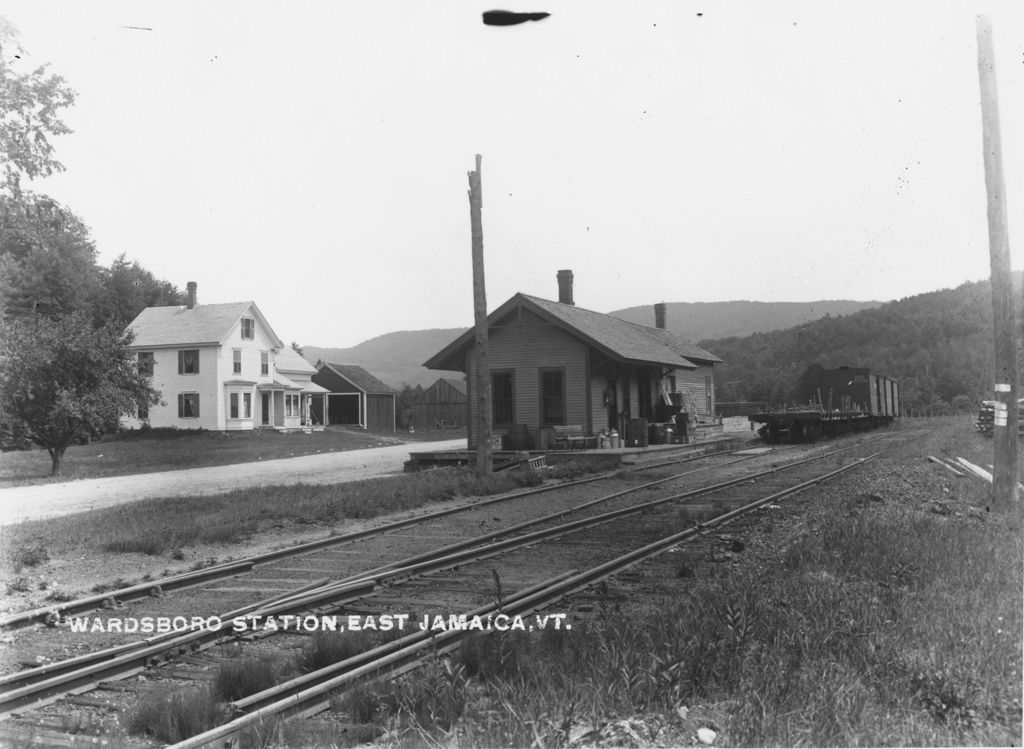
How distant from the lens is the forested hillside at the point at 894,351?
2772 centimetres

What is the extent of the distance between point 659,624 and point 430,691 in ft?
5.48

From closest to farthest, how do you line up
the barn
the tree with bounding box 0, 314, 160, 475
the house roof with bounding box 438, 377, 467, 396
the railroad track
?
the railroad track, the tree with bounding box 0, 314, 160, 475, the barn, the house roof with bounding box 438, 377, 467, 396

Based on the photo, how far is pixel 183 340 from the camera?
23.9m

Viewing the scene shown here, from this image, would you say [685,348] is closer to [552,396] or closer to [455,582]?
[552,396]

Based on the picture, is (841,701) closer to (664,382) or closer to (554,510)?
(554,510)

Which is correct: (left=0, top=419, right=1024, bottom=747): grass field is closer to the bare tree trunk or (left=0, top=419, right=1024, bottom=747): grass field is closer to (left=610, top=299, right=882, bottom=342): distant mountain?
the bare tree trunk

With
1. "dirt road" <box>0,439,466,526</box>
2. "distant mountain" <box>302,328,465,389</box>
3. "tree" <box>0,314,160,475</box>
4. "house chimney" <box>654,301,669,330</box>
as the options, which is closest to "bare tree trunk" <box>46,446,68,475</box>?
"tree" <box>0,314,160,475</box>

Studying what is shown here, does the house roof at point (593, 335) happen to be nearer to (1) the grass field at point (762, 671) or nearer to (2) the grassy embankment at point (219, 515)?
(2) the grassy embankment at point (219, 515)

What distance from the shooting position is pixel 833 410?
36062 millimetres

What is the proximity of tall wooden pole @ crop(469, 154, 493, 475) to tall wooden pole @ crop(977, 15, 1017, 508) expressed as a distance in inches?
407

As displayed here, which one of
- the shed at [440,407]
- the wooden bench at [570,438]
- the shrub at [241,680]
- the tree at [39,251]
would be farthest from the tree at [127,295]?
the shed at [440,407]

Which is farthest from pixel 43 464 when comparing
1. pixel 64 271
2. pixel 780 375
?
pixel 780 375

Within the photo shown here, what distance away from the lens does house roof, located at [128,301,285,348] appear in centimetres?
2273

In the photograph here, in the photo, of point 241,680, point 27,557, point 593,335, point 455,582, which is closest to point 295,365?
point 593,335
